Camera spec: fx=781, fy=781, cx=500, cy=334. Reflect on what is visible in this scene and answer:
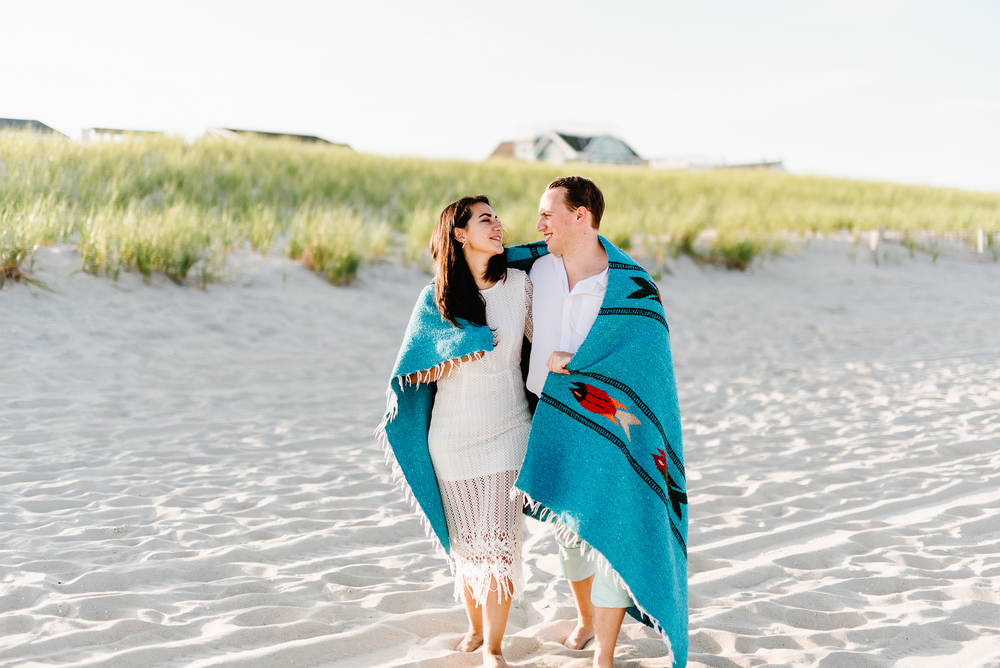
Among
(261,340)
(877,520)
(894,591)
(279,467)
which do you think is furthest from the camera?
(261,340)

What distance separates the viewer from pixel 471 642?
2.92 meters

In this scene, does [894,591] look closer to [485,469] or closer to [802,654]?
[802,654]

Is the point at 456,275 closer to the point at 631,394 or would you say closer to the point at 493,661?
the point at 631,394

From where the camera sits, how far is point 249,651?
279 centimetres

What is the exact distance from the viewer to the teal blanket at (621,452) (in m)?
2.47

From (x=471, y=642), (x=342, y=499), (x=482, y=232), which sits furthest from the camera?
(x=342, y=499)

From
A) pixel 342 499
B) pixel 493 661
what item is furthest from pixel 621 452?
pixel 342 499

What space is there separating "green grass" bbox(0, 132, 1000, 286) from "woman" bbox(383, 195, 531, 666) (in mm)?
3388

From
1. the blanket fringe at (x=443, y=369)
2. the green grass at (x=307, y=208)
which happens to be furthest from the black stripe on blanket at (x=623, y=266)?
the green grass at (x=307, y=208)

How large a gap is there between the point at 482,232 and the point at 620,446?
83cm

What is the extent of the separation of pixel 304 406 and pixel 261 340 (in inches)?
64.9

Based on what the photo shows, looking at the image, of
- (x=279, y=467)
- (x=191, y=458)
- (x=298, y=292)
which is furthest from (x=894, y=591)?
(x=298, y=292)

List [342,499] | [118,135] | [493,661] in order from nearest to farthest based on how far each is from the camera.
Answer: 1. [493,661]
2. [342,499]
3. [118,135]

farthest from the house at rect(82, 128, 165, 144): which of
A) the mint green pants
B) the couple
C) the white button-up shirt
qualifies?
the mint green pants
